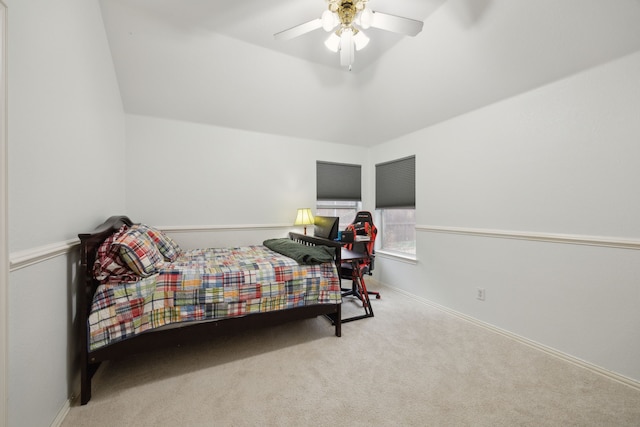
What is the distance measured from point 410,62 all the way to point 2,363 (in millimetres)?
3502

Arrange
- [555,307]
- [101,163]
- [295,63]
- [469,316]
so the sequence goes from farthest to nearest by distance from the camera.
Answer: [295,63]
[469,316]
[101,163]
[555,307]

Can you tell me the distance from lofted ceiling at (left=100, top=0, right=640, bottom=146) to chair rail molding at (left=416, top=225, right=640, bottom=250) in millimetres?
1259

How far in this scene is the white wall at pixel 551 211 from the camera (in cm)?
171

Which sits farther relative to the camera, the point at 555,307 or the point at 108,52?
the point at 108,52

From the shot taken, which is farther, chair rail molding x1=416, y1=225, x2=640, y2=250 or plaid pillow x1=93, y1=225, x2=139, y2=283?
chair rail molding x1=416, y1=225, x2=640, y2=250

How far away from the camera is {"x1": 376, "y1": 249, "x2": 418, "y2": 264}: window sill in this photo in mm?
3344

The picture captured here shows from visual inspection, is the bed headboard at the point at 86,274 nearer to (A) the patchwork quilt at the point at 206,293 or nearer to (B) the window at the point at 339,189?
(A) the patchwork quilt at the point at 206,293

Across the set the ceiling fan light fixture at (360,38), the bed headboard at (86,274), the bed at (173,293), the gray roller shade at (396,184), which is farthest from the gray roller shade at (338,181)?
the bed headboard at (86,274)

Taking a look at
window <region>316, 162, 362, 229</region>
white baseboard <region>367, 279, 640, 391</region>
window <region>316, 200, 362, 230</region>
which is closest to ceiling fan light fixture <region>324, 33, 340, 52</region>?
window <region>316, 162, 362, 229</region>

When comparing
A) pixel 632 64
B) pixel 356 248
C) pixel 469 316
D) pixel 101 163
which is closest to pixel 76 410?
pixel 101 163

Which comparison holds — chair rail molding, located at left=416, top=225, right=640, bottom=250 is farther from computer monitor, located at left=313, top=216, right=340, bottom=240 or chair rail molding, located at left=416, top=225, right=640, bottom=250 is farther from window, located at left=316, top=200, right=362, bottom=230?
window, located at left=316, top=200, right=362, bottom=230

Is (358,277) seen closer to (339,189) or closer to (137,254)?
(339,189)

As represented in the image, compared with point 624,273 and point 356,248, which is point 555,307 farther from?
point 356,248

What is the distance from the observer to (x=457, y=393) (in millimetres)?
1577
